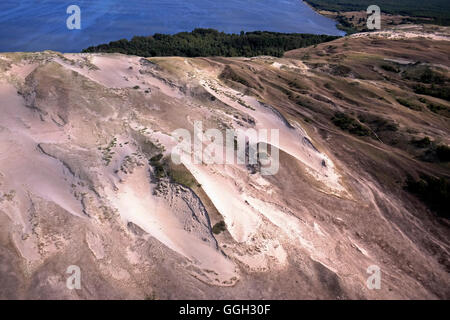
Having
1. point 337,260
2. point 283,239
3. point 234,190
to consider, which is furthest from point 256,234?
point 337,260

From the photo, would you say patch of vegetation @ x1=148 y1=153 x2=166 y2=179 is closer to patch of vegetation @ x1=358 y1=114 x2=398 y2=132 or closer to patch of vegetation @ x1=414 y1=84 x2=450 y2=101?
patch of vegetation @ x1=358 y1=114 x2=398 y2=132

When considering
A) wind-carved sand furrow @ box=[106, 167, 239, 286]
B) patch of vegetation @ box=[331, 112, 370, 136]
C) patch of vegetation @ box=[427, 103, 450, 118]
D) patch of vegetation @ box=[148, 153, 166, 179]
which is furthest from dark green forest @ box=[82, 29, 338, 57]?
wind-carved sand furrow @ box=[106, 167, 239, 286]

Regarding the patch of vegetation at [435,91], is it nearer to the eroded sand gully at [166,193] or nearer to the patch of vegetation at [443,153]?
the patch of vegetation at [443,153]

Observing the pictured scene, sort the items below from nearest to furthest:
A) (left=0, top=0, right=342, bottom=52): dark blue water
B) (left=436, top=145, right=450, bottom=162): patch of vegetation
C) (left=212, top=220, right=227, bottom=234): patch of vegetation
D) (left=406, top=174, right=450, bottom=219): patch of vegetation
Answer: (left=212, top=220, right=227, bottom=234): patch of vegetation, (left=406, top=174, right=450, bottom=219): patch of vegetation, (left=436, top=145, right=450, bottom=162): patch of vegetation, (left=0, top=0, right=342, bottom=52): dark blue water

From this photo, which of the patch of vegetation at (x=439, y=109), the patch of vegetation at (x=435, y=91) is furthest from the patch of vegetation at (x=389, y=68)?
Result: the patch of vegetation at (x=439, y=109)

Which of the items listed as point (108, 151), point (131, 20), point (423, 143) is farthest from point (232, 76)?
point (131, 20)

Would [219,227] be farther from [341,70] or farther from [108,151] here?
[341,70]
